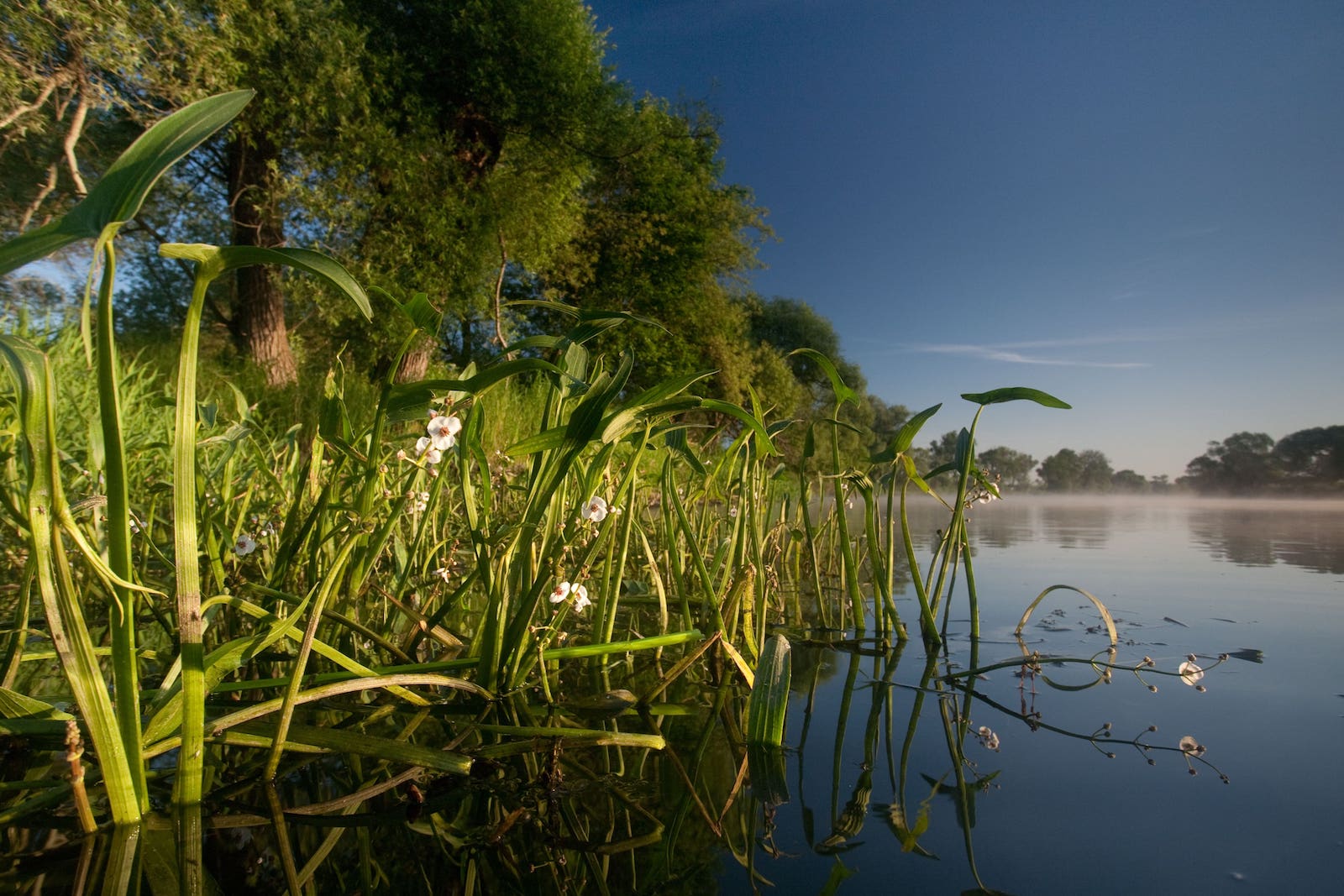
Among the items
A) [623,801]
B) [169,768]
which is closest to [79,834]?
[169,768]

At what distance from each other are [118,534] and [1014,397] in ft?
3.82

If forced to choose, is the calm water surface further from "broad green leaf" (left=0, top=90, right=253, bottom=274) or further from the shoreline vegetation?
"broad green leaf" (left=0, top=90, right=253, bottom=274)

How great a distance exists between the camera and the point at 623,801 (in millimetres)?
670

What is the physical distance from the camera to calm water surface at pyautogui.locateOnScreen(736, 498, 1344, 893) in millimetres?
537

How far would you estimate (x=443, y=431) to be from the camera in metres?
0.82

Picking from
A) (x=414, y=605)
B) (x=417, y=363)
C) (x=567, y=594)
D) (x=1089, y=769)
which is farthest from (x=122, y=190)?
(x=417, y=363)

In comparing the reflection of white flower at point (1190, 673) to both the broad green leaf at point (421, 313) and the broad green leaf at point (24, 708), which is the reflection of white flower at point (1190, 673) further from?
the broad green leaf at point (24, 708)

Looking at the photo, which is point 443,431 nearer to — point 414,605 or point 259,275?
point 414,605

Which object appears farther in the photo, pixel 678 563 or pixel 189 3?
pixel 189 3

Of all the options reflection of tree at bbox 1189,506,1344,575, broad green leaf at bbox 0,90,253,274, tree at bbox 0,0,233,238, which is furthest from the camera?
tree at bbox 0,0,233,238

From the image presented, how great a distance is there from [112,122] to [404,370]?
12.3 feet

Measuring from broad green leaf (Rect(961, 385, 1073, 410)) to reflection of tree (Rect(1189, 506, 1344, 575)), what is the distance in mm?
2084

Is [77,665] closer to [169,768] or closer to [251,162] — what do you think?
[169,768]

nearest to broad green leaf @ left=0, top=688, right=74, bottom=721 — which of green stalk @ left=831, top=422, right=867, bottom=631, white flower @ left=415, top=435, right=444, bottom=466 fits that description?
white flower @ left=415, top=435, right=444, bottom=466
